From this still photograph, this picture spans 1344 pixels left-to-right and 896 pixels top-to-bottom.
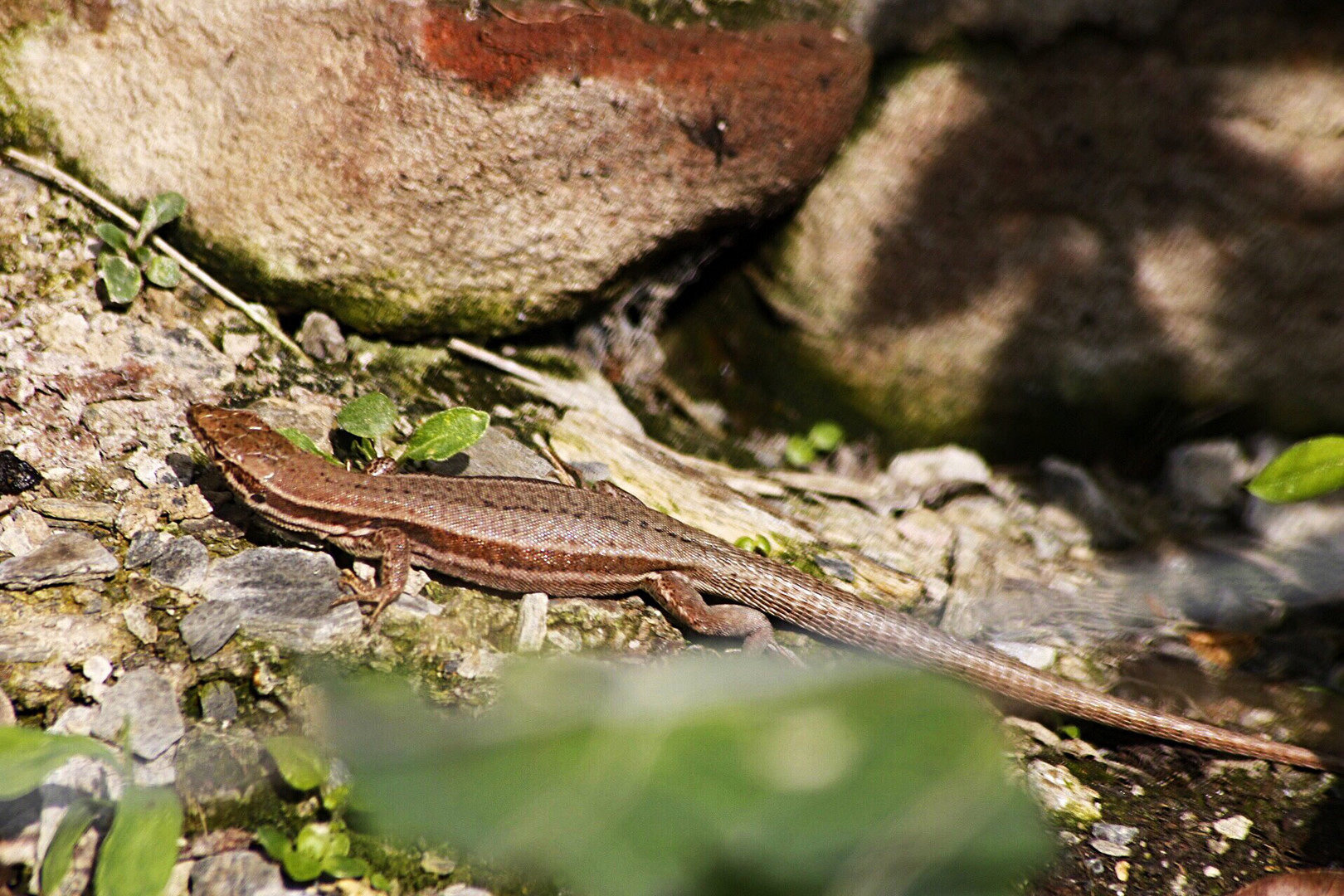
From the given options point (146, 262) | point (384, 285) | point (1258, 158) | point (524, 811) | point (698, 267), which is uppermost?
point (1258, 158)

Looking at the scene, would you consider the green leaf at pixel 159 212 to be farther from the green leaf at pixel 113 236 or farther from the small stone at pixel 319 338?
the small stone at pixel 319 338

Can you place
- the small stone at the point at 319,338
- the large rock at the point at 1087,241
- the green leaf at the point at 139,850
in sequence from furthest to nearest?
1. the large rock at the point at 1087,241
2. the small stone at the point at 319,338
3. the green leaf at the point at 139,850

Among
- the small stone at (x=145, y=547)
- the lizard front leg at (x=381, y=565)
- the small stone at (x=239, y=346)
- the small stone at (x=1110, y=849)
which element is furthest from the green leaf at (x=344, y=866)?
the small stone at (x=1110, y=849)

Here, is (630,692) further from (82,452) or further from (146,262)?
(146,262)

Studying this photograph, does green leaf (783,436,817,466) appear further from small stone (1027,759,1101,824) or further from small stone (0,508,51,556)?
small stone (0,508,51,556)

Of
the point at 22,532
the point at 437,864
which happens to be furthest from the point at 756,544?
the point at 22,532

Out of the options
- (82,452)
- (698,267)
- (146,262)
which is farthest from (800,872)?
(698,267)

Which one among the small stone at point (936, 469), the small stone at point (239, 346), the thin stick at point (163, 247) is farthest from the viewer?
the small stone at point (936, 469)
